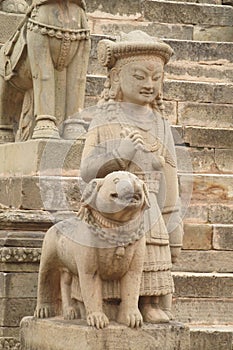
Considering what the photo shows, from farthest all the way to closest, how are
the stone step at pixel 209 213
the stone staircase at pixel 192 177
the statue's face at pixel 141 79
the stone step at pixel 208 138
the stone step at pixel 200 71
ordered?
1. the stone step at pixel 200 71
2. the stone step at pixel 208 138
3. the stone step at pixel 209 213
4. the stone staircase at pixel 192 177
5. the statue's face at pixel 141 79

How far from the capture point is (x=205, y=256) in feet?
32.6

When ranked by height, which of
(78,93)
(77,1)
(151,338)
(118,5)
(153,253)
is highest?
(118,5)

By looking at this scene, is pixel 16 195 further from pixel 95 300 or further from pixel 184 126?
pixel 184 126

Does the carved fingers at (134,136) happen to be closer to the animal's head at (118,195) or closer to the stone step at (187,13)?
the animal's head at (118,195)

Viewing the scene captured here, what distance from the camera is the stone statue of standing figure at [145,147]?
743 centimetres

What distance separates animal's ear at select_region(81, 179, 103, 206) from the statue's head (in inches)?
28.9

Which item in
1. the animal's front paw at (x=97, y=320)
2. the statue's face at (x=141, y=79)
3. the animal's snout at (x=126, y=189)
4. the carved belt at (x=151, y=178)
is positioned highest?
the statue's face at (x=141, y=79)

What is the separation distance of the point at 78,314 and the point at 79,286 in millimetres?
204

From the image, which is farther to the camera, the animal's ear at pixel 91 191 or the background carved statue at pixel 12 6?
the background carved statue at pixel 12 6

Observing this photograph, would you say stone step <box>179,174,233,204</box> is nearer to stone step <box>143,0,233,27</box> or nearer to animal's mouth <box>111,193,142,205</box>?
stone step <box>143,0,233,27</box>

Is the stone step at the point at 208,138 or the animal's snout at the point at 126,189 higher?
the stone step at the point at 208,138

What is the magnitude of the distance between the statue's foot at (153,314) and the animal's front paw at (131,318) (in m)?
0.16

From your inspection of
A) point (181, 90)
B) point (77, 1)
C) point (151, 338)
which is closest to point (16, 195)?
point (77, 1)

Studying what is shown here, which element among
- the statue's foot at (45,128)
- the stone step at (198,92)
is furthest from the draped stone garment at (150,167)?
the stone step at (198,92)
